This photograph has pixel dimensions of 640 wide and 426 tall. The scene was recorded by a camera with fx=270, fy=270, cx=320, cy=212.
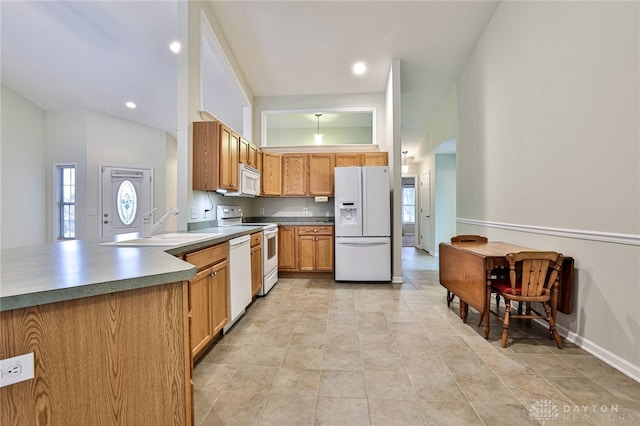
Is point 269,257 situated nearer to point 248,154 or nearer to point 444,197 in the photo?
point 248,154

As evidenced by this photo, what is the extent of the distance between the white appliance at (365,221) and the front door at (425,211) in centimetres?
345

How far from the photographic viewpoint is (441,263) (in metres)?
3.12

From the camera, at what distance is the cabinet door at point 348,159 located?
462 cm

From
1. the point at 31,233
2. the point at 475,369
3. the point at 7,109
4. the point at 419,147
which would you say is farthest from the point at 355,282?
the point at 7,109

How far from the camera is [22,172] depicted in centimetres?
486

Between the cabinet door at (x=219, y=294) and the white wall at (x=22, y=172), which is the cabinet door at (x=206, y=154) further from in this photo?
the white wall at (x=22, y=172)

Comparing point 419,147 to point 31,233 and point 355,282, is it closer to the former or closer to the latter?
point 355,282

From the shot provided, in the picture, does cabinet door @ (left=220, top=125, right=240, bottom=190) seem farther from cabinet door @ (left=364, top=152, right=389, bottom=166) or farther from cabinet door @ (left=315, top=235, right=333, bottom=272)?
cabinet door @ (left=364, top=152, right=389, bottom=166)

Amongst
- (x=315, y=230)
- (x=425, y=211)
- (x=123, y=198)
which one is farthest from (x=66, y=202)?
(x=425, y=211)

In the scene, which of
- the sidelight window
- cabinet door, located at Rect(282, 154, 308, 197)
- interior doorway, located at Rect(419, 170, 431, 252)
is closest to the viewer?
cabinet door, located at Rect(282, 154, 308, 197)

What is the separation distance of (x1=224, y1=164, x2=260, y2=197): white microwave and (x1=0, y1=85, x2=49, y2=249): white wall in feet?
13.5

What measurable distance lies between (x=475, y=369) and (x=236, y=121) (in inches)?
223

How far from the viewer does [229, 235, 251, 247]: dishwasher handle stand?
2488 millimetres

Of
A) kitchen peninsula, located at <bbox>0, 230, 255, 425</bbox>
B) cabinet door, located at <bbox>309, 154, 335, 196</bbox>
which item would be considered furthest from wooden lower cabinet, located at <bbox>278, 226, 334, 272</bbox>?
kitchen peninsula, located at <bbox>0, 230, 255, 425</bbox>
